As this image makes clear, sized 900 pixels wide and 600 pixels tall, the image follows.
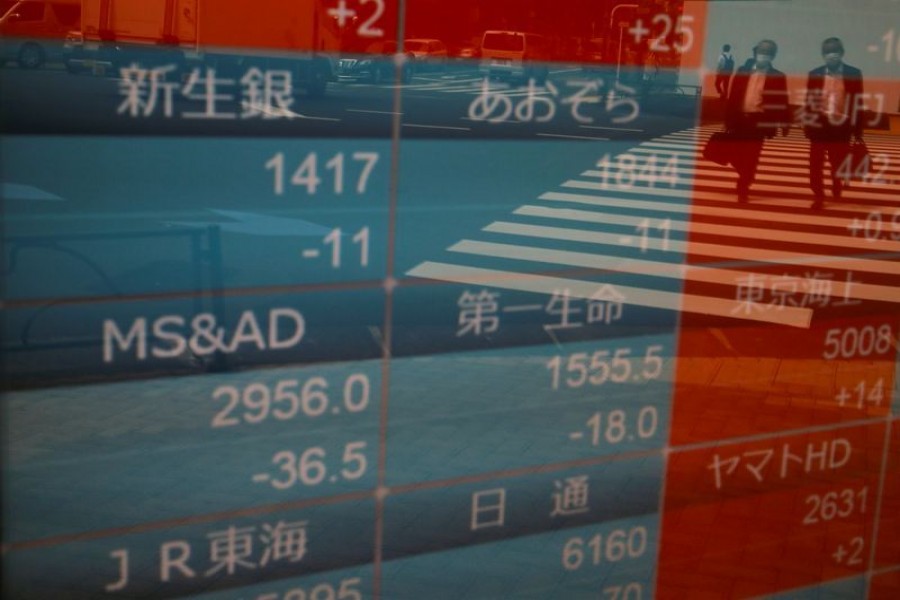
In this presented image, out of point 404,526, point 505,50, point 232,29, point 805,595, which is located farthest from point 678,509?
point 232,29

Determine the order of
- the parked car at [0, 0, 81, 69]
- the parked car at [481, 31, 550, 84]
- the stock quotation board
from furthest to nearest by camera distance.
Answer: the parked car at [481, 31, 550, 84], the stock quotation board, the parked car at [0, 0, 81, 69]

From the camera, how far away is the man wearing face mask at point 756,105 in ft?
6.28

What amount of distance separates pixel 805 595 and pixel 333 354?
100cm

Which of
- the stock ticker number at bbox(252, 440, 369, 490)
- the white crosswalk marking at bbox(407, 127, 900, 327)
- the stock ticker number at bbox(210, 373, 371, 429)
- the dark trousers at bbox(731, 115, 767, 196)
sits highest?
the dark trousers at bbox(731, 115, 767, 196)

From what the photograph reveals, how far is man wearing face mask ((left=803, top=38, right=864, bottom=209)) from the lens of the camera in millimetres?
2000

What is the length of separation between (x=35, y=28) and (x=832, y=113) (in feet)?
4.03

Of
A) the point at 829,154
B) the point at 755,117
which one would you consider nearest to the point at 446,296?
the point at 755,117

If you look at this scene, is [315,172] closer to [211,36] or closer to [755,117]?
[211,36]

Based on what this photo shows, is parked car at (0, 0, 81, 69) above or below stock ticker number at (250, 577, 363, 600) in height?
above

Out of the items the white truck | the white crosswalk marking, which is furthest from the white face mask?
the white truck

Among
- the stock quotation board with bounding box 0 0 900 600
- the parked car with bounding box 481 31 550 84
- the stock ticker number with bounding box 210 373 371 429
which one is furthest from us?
the parked car with bounding box 481 31 550 84

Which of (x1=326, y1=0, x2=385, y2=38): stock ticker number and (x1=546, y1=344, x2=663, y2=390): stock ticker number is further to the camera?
(x1=546, y1=344, x2=663, y2=390): stock ticker number

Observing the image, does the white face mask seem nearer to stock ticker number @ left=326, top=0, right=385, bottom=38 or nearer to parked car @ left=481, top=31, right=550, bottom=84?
parked car @ left=481, top=31, right=550, bottom=84
